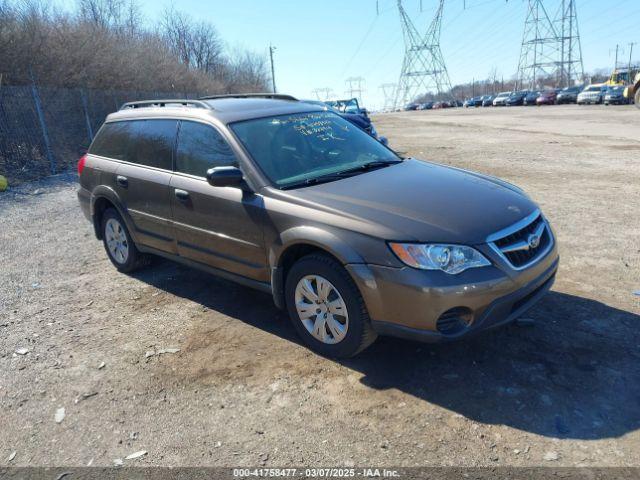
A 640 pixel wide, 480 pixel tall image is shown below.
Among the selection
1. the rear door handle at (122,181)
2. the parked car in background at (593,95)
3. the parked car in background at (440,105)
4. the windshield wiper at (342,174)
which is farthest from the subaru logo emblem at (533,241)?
the parked car in background at (440,105)

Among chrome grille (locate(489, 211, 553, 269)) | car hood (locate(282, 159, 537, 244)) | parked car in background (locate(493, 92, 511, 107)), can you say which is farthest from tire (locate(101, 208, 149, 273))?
parked car in background (locate(493, 92, 511, 107))

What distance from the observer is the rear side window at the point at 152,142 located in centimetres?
474

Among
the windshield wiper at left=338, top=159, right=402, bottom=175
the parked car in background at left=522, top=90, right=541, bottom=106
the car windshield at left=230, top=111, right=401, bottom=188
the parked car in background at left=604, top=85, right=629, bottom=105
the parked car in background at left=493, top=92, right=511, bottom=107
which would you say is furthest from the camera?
the parked car in background at left=493, top=92, right=511, bottom=107

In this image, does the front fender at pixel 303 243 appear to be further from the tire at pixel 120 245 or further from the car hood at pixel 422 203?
the tire at pixel 120 245

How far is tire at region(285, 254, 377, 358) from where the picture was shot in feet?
10.9

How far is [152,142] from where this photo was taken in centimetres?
495

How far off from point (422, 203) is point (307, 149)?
1.29 metres

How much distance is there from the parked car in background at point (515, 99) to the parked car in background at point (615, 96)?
1880 centimetres

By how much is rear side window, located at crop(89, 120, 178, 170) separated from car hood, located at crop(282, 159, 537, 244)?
1.73 m

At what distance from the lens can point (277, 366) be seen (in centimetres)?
363

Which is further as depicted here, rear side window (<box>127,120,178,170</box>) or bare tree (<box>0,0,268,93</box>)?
bare tree (<box>0,0,268,93</box>)

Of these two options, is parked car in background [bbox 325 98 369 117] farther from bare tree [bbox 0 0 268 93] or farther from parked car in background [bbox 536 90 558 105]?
parked car in background [bbox 536 90 558 105]

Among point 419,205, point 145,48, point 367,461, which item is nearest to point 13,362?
point 367,461

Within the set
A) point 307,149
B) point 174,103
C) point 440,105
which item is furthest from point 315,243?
point 440,105
